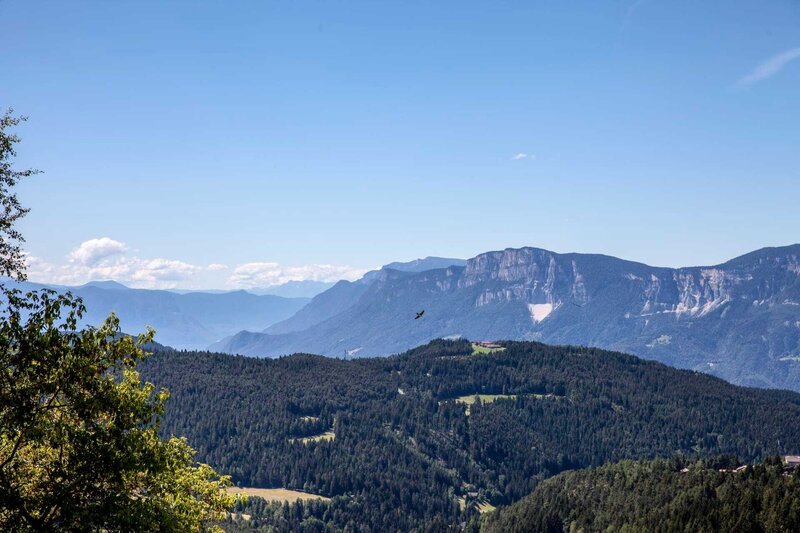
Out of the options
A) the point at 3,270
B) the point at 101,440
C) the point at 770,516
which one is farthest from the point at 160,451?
the point at 770,516

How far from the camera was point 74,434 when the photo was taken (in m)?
29.1

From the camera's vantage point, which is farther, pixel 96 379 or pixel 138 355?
pixel 138 355

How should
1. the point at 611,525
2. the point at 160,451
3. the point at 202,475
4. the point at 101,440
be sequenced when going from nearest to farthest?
the point at 101,440 → the point at 160,451 → the point at 202,475 → the point at 611,525

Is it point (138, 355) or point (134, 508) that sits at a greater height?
point (138, 355)

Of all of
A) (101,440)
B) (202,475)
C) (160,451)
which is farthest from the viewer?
(202,475)

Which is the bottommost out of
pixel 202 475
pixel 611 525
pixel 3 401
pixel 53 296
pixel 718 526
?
pixel 611 525

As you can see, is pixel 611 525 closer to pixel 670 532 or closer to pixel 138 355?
pixel 670 532

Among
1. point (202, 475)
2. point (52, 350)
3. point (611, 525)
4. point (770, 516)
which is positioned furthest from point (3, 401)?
point (611, 525)

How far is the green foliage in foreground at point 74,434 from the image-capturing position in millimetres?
28094

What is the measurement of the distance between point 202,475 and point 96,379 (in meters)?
8.86

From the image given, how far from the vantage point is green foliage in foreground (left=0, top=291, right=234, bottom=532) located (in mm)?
28094

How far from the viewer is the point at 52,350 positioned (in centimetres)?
2886

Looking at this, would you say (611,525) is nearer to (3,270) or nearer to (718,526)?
(718,526)

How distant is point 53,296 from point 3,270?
483cm
